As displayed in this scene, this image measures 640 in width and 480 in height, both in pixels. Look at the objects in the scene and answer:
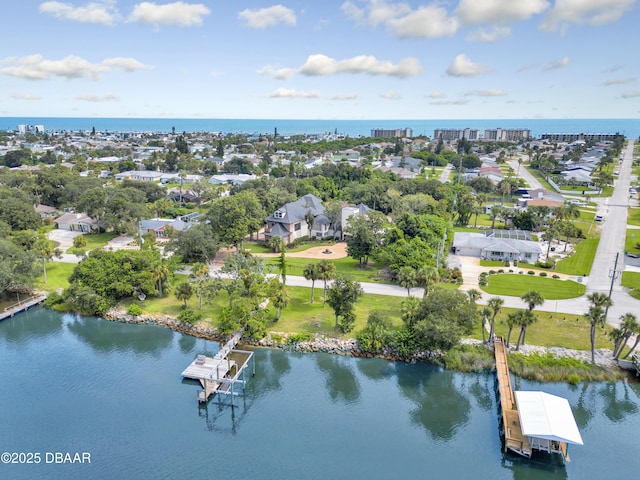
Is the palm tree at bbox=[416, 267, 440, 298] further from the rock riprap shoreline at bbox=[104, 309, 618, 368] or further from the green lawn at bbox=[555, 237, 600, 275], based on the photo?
the green lawn at bbox=[555, 237, 600, 275]

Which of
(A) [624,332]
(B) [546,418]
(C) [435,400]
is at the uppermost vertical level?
(A) [624,332]

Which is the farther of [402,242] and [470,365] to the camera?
[402,242]

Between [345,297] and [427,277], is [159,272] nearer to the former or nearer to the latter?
[345,297]

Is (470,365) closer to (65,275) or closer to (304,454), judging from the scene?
(304,454)

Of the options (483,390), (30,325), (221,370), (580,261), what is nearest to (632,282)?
(580,261)

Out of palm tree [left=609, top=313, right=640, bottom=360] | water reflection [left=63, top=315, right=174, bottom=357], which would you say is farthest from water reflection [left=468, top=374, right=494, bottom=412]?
water reflection [left=63, top=315, right=174, bottom=357]

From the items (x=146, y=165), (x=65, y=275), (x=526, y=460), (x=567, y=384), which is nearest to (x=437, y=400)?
(x=526, y=460)
